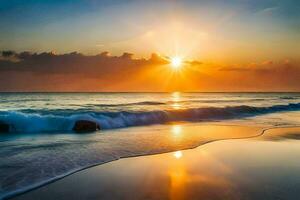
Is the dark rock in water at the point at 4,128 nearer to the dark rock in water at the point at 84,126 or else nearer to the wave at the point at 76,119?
the wave at the point at 76,119

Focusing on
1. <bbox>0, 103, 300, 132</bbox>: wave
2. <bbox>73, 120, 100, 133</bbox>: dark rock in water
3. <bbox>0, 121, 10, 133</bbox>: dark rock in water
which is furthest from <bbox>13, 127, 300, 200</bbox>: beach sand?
<bbox>0, 103, 300, 132</bbox>: wave

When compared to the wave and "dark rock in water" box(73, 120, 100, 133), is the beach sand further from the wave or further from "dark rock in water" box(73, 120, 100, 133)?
the wave

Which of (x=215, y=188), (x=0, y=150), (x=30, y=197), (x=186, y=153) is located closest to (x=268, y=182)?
(x=215, y=188)

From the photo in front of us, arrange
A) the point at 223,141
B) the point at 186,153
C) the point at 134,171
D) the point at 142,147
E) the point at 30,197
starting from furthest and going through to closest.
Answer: the point at 223,141 → the point at 142,147 → the point at 186,153 → the point at 134,171 → the point at 30,197

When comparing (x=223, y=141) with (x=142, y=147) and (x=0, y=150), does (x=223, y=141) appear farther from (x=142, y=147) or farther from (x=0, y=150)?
(x=0, y=150)

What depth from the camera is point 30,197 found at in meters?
5.36

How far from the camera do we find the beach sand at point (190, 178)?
546 cm

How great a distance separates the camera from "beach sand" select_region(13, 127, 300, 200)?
5465 mm

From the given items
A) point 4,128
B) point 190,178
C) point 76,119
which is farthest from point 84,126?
point 190,178

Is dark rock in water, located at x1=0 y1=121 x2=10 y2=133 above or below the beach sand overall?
above

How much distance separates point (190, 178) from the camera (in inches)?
258

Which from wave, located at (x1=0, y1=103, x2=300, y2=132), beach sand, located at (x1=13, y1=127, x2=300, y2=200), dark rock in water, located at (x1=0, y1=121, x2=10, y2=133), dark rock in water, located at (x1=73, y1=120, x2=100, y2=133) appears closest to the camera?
beach sand, located at (x1=13, y1=127, x2=300, y2=200)

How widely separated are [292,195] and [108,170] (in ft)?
12.9

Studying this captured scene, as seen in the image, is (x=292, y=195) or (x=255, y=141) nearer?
(x=292, y=195)
